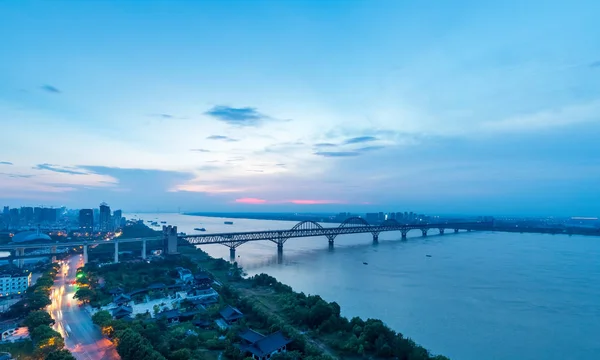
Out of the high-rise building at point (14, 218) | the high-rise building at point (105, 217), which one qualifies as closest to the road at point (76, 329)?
the high-rise building at point (105, 217)

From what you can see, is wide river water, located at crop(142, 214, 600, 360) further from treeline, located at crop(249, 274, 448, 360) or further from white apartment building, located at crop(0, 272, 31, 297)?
white apartment building, located at crop(0, 272, 31, 297)

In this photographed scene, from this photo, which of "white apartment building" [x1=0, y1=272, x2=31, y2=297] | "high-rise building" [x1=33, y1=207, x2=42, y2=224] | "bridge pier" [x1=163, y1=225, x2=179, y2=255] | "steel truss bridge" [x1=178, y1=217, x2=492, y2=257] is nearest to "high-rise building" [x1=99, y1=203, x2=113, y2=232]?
"high-rise building" [x1=33, y1=207, x2=42, y2=224]

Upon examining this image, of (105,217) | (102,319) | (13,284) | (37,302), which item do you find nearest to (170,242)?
(13,284)

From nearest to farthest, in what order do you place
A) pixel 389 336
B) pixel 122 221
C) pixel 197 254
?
pixel 389 336 → pixel 197 254 → pixel 122 221

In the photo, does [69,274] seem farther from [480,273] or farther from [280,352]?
[480,273]

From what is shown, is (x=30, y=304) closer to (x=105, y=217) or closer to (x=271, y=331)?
(x=271, y=331)

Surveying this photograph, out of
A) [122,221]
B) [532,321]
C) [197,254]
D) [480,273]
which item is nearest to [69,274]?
[197,254]
